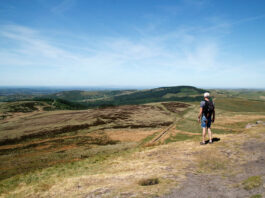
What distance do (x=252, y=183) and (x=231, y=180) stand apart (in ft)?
3.62

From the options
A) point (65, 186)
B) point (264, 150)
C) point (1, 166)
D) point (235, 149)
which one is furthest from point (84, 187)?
point (1, 166)

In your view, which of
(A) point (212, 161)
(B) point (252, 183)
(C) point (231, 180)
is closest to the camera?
(B) point (252, 183)

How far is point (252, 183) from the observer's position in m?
7.47

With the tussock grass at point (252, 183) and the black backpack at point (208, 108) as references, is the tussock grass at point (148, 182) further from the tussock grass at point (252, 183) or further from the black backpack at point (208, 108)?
the black backpack at point (208, 108)

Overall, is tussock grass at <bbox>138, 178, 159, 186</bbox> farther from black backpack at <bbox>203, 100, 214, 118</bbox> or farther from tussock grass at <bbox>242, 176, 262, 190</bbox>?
black backpack at <bbox>203, 100, 214, 118</bbox>

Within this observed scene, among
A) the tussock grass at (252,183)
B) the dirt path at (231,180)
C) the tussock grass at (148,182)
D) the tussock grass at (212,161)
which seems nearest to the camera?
the dirt path at (231,180)

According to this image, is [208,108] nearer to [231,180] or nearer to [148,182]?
[231,180]

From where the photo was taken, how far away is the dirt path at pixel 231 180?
7133 mm

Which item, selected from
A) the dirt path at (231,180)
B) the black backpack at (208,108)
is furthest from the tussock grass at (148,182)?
the black backpack at (208,108)

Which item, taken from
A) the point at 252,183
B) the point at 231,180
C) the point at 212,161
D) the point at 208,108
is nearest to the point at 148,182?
the point at 231,180

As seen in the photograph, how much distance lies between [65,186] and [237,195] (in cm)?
1013

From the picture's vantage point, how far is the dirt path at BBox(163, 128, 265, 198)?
7133 millimetres

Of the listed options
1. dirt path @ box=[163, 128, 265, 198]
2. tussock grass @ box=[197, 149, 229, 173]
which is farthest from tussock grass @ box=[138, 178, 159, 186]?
tussock grass @ box=[197, 149, 229, 173]

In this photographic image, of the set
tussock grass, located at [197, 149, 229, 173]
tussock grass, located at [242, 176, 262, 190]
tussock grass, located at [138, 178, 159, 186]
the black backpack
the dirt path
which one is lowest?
tussock grass, located at [138, 178, 159, 186]
